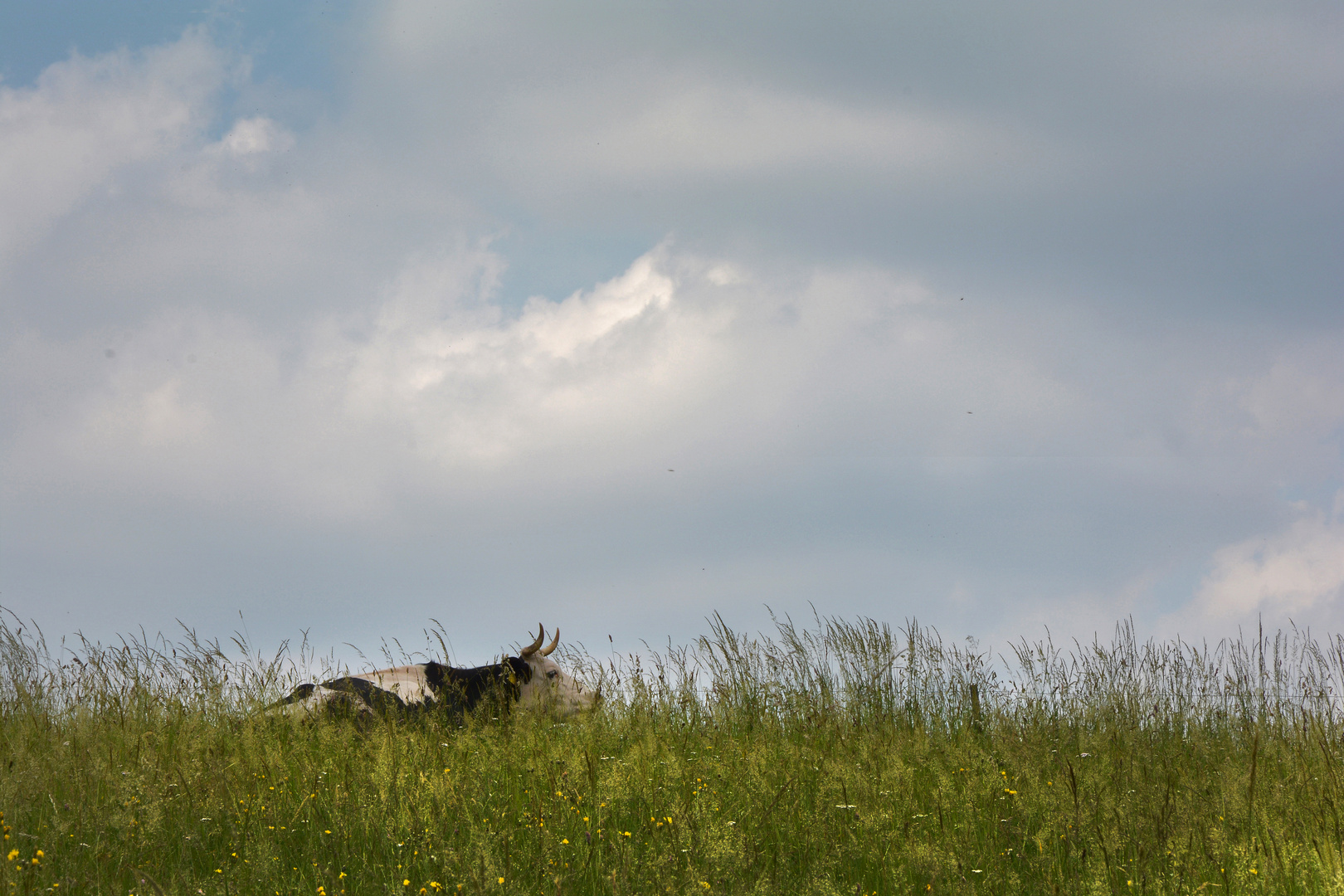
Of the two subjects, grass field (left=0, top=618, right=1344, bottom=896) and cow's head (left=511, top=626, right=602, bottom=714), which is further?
cow's head (left=511, top=626, right=602, bottom=714)

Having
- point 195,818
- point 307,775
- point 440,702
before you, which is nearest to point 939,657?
point 440,702

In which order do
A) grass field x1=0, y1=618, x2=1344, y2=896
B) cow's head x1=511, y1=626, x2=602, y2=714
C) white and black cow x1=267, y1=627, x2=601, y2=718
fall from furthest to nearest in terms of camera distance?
cow's head x1=511, y1=626, x2=602, y2=714 → white and black cow x1=267, y1=627, x2=601, y2=718 → grass field x1=0, y1=618, x2=1344, y2=896

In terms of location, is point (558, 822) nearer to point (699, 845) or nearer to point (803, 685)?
point (699, 845)

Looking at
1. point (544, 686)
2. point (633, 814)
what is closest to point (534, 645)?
point (544, 686)

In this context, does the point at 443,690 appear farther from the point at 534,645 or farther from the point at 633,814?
the point at 633,814

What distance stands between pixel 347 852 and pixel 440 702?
357 cm

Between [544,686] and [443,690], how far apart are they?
922 mm

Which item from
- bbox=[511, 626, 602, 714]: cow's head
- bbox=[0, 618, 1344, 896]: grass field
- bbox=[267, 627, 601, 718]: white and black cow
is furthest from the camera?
bbox=[511, 626, 602, 714]: cow's head

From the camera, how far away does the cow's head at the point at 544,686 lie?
822 centimetres

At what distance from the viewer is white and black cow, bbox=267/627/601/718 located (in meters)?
7.64

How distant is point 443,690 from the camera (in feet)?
26.5

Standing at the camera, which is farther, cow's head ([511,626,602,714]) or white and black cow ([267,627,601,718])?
cow's head ([511,626,602,714])

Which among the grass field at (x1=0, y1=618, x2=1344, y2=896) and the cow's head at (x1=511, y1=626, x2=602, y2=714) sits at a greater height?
the cow's head at (x1=511, y1=626, x2=602, y2=714)

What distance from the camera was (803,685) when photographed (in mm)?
9477
